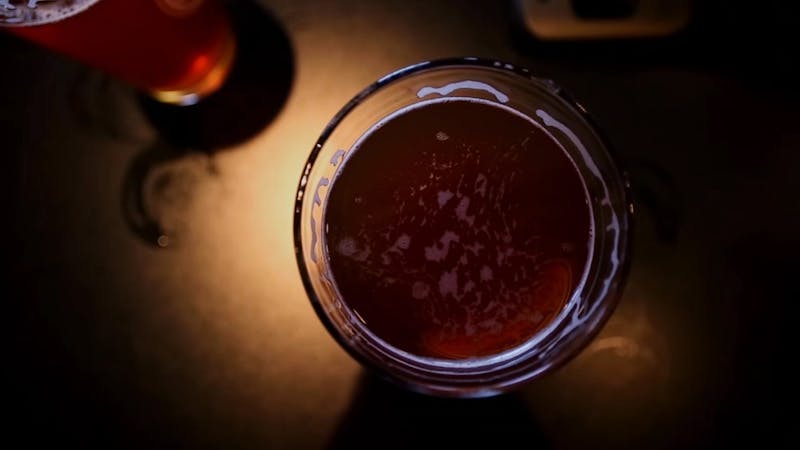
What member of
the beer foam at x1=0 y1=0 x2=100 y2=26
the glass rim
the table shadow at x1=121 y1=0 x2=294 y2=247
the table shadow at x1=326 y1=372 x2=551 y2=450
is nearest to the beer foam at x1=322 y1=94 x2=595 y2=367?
the glass rim

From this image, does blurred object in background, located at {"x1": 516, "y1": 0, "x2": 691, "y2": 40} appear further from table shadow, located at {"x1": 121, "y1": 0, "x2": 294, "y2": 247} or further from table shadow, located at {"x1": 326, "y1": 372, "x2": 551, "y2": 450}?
table shadow, located at {"x1": 326, "y1": 372, "x2": 551, "y2": 450}

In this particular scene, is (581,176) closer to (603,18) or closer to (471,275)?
(471,275)

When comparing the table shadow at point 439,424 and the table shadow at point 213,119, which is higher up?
the table shadow at point 213,119

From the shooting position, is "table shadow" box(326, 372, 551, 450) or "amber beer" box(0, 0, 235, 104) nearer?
"amber beer" box(0, 0, 235, 104)

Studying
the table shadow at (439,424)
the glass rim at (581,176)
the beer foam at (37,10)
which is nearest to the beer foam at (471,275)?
the glass rim at (581,176)

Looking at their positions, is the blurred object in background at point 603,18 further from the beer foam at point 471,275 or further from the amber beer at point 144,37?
the amber beer at point 144,37

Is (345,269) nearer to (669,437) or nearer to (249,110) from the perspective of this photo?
(249,110)

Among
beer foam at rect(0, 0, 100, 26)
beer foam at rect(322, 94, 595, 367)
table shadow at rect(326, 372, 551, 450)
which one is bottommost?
table shadow at rect(326, 372, 551, 450)
